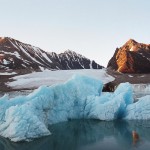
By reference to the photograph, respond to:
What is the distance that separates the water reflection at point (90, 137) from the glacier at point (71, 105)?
936 mm

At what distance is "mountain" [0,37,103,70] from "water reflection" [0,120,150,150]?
8771 centimetres

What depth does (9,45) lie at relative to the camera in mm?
151625

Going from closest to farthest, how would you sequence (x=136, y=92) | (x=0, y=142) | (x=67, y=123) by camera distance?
(x=0, y=142) → (x=67, y=123) → (x=136, y=92)

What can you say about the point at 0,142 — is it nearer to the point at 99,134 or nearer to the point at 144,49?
the point at 99,134

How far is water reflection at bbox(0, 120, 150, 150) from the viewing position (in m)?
20.0

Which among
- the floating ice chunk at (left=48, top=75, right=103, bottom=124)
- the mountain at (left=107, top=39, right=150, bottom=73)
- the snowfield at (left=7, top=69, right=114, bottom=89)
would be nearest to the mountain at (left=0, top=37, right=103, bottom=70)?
the mountain at (left=107, top=39, right=150, bottom=73)

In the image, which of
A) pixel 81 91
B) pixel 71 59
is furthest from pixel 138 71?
pixel 71 59

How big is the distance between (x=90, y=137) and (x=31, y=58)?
4808 inches

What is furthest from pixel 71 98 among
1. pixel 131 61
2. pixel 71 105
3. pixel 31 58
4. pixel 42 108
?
pixel 31 58

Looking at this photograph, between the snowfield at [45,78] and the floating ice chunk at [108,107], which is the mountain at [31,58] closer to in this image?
the snowfield at [45,78]

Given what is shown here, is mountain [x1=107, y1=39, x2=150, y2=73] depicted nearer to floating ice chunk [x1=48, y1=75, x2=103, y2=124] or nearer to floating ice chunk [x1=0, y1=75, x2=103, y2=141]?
floating ice chunk [x1=0, y1=75, x2=103, y2=141]

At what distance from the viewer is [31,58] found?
14288 centimetres

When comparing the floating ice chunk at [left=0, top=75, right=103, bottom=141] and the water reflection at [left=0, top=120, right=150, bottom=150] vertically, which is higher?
the floating ice chunk at [left=0, top=75, right=103, bottom=141]

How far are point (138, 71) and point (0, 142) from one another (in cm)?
7364
